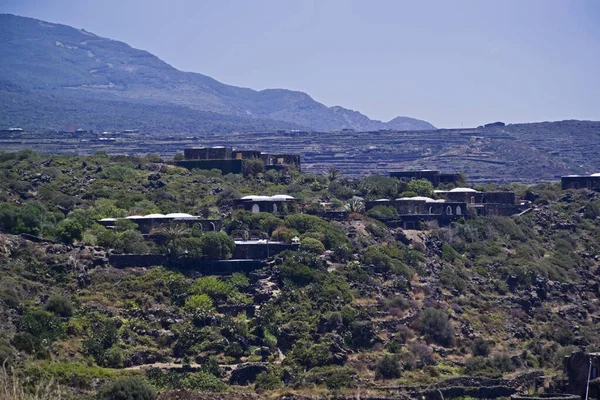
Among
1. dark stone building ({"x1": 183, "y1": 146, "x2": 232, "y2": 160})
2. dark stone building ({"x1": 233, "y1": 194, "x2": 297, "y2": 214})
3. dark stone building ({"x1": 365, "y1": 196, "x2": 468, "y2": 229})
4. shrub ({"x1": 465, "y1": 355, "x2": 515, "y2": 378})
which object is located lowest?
shrub ({"x1": 465, "y1": 355, "x2": 515, "y2": 378})

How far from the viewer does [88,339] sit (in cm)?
6206

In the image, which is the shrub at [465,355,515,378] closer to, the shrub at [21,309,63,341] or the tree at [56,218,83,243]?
the shrub at [21,309,63,341]

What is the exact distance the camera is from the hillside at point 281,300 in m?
61.4

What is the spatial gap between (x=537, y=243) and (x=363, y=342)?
3013 centimetres

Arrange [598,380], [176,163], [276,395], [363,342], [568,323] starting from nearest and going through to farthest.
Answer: [598,380]
[276,395]
[363,342]
[568,323]
[176,163]

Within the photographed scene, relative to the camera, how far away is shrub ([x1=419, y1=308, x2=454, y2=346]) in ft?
235

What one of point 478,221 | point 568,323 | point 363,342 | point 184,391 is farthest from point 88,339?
point 478,221

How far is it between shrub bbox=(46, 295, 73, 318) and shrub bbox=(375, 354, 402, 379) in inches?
479

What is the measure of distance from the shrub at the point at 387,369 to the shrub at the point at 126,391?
13.0 meters

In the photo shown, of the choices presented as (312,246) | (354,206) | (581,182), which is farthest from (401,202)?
(581,182)

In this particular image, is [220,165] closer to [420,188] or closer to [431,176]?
[420,188]

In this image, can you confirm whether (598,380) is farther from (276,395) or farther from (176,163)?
(176,163)

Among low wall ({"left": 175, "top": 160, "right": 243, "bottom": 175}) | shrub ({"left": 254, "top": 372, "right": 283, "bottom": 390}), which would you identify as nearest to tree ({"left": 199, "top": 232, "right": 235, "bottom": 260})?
shrub ({"left": 254, "top": 372, "right": 283, "bottom": 390})

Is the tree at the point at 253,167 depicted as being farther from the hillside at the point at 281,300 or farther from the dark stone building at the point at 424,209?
the dark stone building at the point at 424,209
